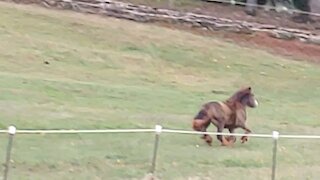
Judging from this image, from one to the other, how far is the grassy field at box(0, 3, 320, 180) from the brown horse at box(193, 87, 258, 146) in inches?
9.9

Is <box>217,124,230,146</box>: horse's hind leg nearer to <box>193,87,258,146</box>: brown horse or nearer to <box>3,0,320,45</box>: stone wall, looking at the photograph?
<box>193,87,258,146</box>: brown horse

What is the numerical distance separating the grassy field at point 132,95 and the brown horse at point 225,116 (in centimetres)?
25

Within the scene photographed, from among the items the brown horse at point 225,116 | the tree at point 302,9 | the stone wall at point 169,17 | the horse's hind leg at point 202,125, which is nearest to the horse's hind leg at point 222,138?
the brown horse at point 225,116

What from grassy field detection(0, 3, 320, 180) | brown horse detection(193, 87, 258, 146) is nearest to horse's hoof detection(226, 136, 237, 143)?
brown horse detection(193, 87, 258, 146)

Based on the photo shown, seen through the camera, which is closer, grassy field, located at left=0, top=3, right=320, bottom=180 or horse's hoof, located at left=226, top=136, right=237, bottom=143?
grassy field, located at left=0, top=3, right=320, bottom=180

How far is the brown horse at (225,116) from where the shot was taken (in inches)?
549

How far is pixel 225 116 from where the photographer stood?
551 inches

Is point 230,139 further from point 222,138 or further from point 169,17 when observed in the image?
point 169,17

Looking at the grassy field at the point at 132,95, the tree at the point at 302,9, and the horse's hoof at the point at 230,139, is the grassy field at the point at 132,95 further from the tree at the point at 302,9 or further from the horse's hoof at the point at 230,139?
the tree at the point at 302,9

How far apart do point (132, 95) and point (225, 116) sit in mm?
4896

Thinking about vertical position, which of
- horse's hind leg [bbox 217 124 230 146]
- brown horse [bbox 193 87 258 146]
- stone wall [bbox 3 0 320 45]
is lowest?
horse's hind leg [bbox 217 124 230 146]

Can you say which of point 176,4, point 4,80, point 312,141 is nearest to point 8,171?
point 312,141

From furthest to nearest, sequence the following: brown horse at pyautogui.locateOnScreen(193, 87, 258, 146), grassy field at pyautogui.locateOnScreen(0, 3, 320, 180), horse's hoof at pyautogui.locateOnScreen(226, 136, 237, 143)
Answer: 1. horse's hoof at pyautogui.locateOnScreen(226, 136, 237, 143)
2. brown horse at pyautogui.locateOnScreen(193, 87, 258, 146)
3. grassy field at pyautogui.locateOnScreen(0, 3, 320, 180)

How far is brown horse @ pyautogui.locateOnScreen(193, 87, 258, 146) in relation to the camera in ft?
45.7
